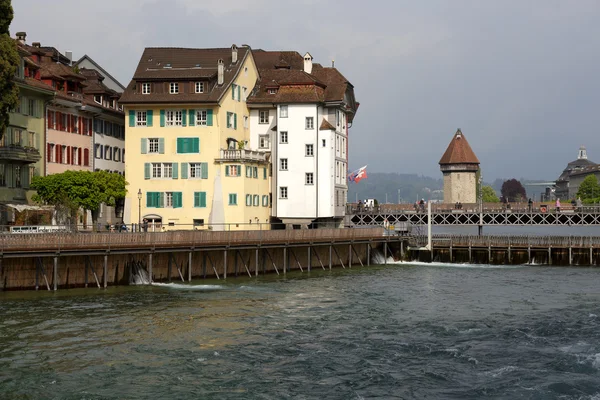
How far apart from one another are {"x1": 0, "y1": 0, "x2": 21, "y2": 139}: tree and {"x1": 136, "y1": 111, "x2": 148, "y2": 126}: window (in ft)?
81.7

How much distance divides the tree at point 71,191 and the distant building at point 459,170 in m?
107

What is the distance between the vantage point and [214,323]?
4019 centimetres

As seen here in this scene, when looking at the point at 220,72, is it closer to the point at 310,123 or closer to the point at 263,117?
the point at 263,117

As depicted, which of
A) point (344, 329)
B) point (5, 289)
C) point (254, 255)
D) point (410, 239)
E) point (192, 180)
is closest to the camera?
point (344, 329)

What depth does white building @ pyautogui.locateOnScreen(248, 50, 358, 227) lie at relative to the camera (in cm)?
8469

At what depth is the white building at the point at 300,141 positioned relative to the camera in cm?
8469

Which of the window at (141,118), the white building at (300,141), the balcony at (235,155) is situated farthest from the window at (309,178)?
the window at (141,118)

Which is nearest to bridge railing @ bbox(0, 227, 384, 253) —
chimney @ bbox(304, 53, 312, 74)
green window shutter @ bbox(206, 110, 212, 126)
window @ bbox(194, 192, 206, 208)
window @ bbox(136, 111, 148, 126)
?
window @ bbox(194, 192, 206, 208)

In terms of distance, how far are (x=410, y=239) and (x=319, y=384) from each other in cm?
5722

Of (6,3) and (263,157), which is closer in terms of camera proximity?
(6,3)

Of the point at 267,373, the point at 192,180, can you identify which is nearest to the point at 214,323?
the point at 267,373

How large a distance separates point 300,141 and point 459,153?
302 ft

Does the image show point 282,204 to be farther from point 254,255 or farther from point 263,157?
point 254,255

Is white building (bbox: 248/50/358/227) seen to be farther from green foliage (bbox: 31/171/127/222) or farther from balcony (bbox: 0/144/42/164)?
balcony (bbox: 0/144/42/164)
